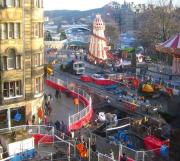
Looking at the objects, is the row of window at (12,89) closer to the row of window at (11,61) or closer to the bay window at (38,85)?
the row of window at (11,61)

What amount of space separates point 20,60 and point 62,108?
8725mm

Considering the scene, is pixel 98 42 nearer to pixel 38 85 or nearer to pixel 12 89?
pixel 38 85

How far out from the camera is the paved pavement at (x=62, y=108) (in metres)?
37.7

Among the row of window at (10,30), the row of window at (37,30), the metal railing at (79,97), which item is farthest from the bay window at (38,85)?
the row of window at (10,30)

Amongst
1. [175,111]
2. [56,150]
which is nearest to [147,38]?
[56,150]

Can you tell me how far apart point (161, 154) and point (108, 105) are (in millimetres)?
18869

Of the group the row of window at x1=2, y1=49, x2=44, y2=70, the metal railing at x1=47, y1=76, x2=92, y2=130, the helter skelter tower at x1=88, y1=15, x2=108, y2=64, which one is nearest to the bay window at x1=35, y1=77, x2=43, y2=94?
the row of window at x1=2, y1=49, x2=44, y2=70

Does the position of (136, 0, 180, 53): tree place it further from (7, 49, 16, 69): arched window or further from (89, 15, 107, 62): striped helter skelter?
(7, 49, 16, 69): arched window

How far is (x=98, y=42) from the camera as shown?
214 feet

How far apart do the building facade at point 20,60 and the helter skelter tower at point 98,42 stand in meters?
28.8

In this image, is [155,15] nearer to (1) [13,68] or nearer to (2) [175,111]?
(1) [13,68]

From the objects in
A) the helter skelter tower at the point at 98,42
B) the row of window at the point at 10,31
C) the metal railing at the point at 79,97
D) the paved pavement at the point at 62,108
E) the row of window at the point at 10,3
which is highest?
the row of window at the point at 10,3

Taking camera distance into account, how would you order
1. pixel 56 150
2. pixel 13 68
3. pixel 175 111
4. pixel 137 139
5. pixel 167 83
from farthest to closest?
pixel 167 83 < pixel 13 68 < pixel 137 139 < pixel 56 150 < pixel 175 111

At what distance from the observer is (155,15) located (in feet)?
266
